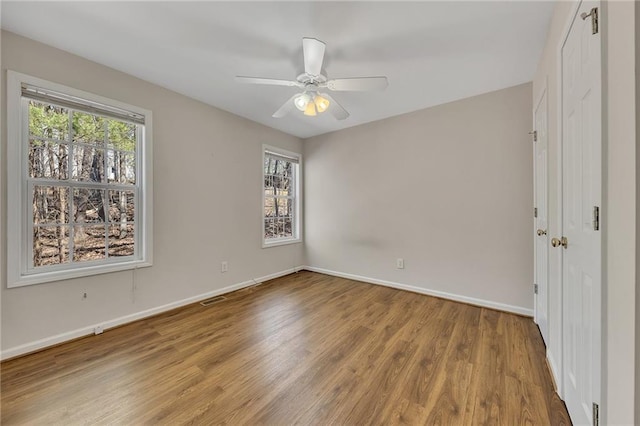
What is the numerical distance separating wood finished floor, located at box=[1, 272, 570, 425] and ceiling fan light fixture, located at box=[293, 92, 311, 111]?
2.07 meters

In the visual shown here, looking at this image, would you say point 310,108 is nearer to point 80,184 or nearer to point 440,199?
point 440,199

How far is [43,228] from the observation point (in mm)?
2068

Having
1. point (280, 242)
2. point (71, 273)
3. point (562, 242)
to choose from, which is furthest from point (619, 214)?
point (280, 242)

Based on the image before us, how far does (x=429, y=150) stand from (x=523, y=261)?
162 cm

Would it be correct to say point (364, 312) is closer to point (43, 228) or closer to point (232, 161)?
point (232, 161)

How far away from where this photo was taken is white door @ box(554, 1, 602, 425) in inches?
38.6

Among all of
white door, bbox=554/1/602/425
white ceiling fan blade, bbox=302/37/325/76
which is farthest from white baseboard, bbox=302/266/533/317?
white ceiling fan blade, bbox=302/37/325/76

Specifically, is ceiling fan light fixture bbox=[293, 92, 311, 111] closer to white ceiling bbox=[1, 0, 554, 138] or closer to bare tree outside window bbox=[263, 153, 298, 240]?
white ceiling bbox=[1, 0, 554, 138]

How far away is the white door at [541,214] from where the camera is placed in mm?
1914

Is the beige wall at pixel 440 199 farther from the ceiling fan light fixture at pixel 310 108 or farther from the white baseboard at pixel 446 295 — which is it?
the ceiling fan light fixture at pixel 310 108

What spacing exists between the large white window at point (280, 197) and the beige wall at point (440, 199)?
1.66 ft

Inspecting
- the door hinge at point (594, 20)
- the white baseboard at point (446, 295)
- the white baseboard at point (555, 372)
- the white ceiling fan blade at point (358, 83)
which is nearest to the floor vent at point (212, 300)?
the white baseboard at point (446, 295)

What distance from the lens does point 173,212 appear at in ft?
9.28

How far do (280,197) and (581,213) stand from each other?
12.1ft
